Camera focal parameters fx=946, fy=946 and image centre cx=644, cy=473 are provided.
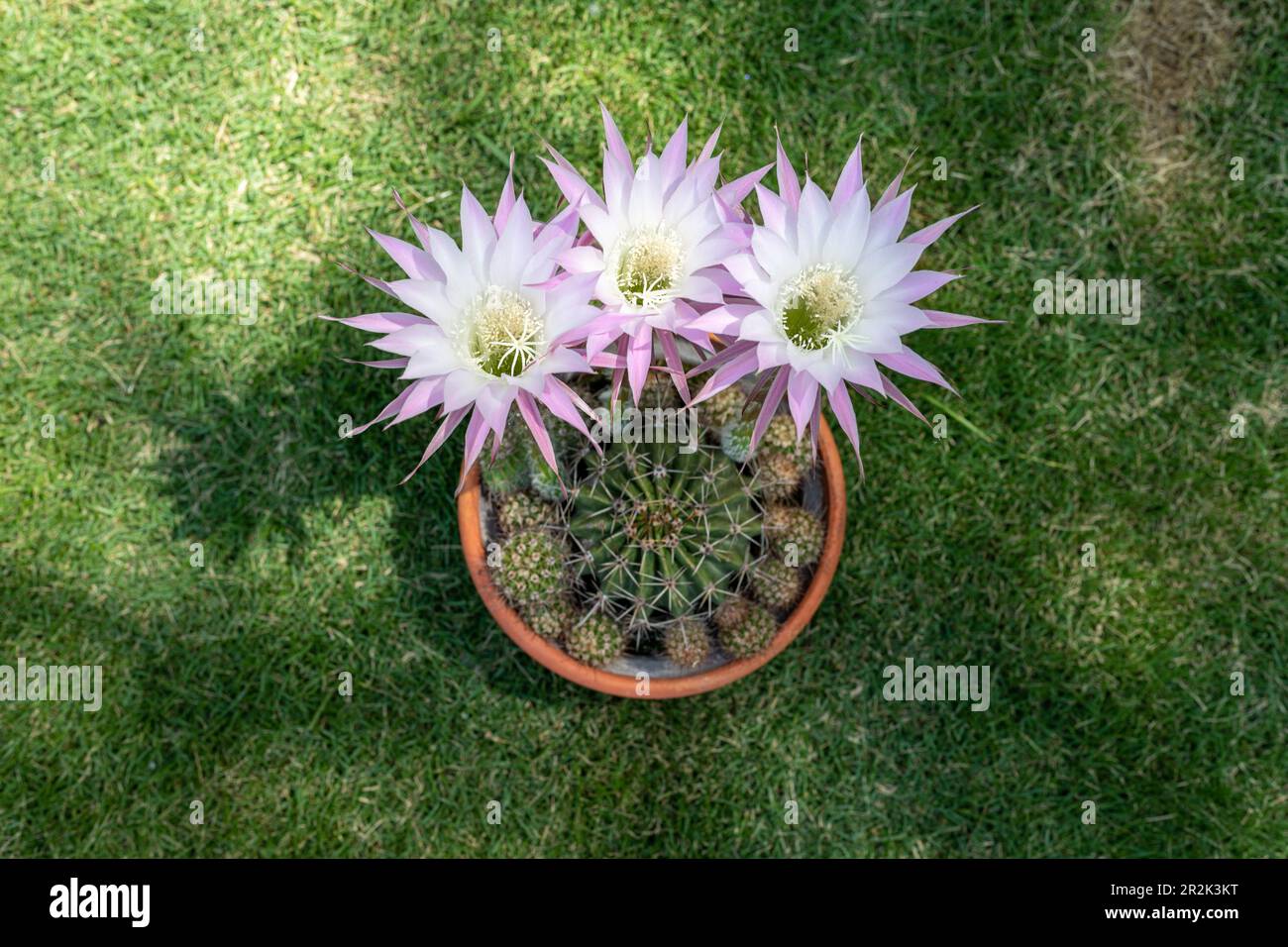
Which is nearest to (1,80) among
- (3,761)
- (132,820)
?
(3,761)

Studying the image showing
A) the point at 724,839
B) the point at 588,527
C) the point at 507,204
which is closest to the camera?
the point at 507,204

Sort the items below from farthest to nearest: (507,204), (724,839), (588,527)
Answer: (724,839)
(588,527)
(507,204)

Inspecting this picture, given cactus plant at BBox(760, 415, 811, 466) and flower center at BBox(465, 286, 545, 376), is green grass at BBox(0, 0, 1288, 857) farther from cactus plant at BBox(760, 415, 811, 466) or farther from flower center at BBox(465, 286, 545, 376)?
flower center at BBox(465, 286, 545, 376)

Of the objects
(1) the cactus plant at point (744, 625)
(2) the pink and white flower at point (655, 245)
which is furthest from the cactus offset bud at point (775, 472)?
(2) the pink and white flower at point (655, 245)

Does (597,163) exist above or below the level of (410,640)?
above

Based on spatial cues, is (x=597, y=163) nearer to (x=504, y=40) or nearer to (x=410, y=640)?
(x=504, y=40)

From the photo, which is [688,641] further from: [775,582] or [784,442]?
[784,442]

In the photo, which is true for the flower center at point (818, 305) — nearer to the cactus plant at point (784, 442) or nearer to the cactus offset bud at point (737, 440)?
the cactus offset bud at point (737, 440)
